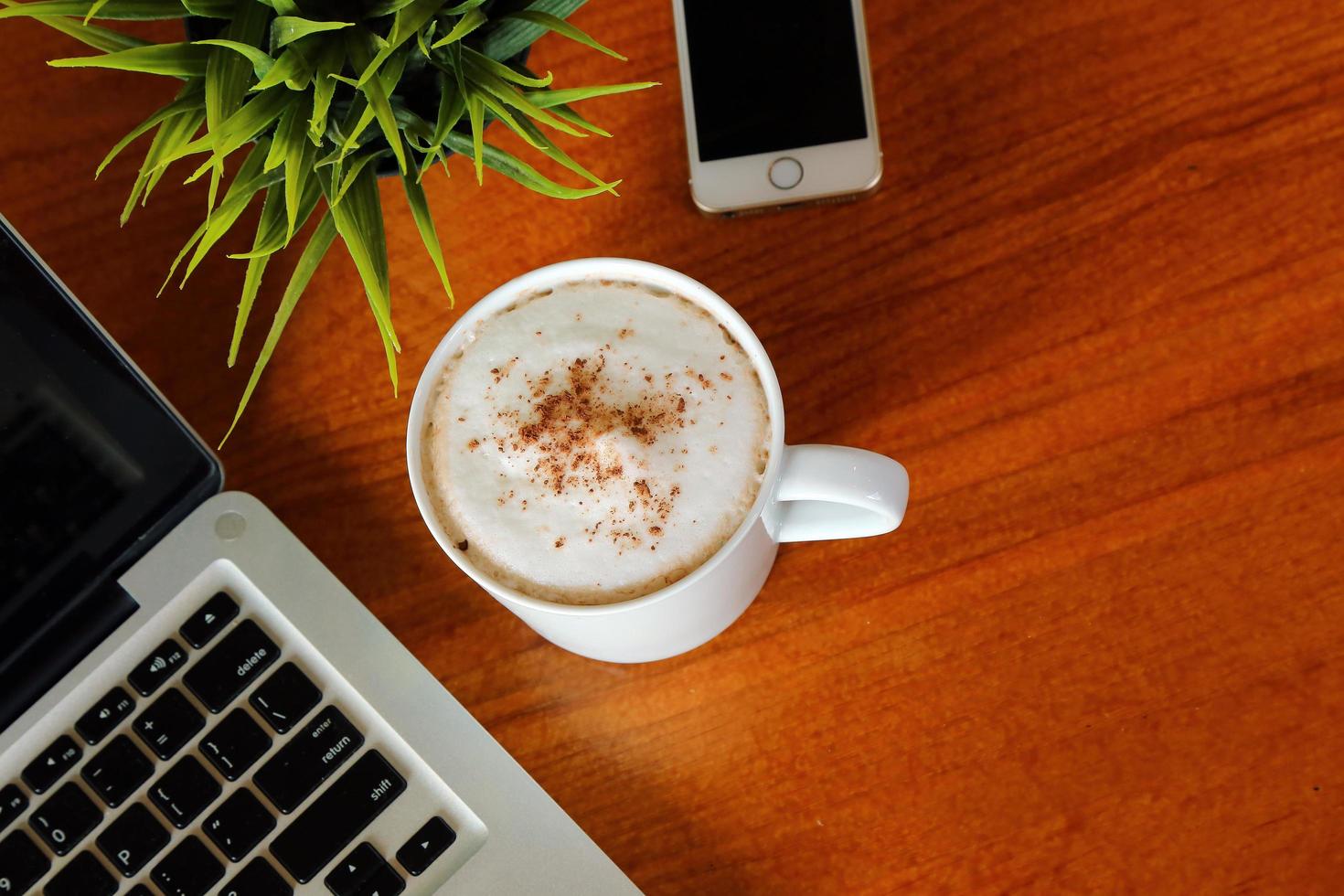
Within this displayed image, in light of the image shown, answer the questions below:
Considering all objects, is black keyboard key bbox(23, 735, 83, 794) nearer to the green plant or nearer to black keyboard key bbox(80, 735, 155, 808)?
black keyboard key bbox(80, 735, 155, 808)

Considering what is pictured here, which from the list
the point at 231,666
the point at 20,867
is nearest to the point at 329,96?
the point at 231,666

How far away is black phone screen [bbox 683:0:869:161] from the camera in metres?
0.56

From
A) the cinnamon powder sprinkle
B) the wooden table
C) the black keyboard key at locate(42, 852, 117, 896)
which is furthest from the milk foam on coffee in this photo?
the black keyboard key at locate(42, 852, 117, 896)

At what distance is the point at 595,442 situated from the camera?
43 cm

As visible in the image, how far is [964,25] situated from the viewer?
0.57 m

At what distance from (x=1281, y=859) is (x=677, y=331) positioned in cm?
35

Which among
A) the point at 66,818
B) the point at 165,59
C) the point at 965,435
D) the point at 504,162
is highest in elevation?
the point at 165,59

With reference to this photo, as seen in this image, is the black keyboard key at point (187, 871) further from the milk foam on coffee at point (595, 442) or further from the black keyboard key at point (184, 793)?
the milk foam on coffee at point (595, 442)

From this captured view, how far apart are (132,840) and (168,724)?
50mm

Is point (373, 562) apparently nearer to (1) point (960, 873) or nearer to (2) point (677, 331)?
(2) point (677, 331)

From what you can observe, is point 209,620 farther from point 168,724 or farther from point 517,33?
point 517,33

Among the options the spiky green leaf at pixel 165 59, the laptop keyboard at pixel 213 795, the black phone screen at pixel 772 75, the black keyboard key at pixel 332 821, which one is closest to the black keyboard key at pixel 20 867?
the laptop keyboard at pixel 213 795

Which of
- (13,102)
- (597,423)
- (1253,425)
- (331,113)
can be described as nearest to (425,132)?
(331,113)

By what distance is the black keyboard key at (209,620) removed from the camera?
50cm
